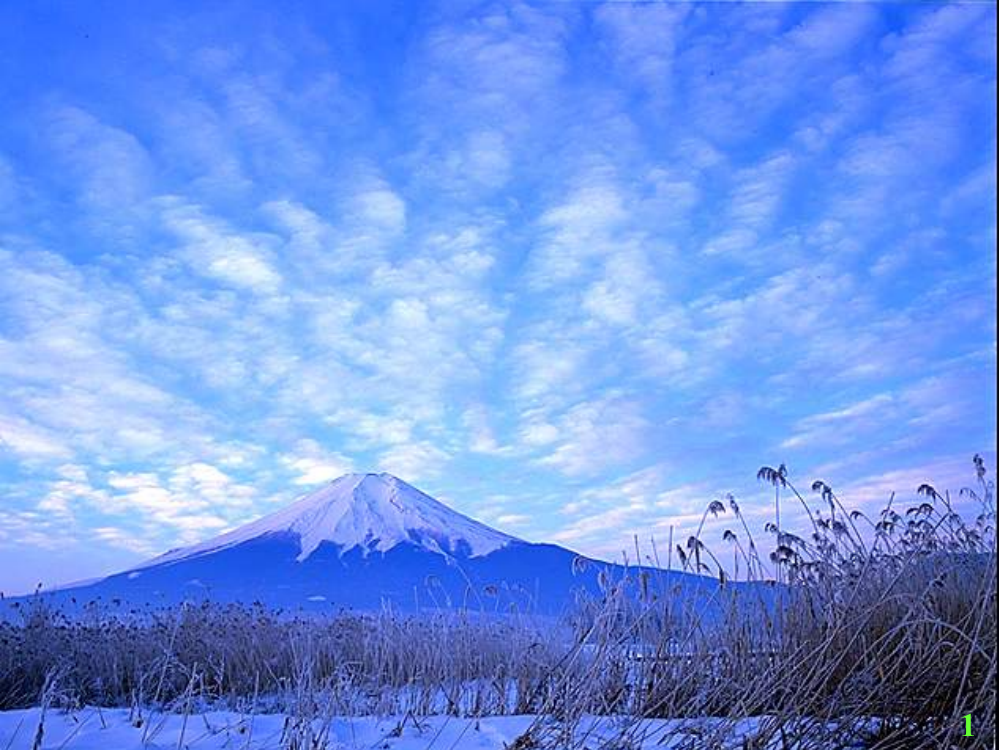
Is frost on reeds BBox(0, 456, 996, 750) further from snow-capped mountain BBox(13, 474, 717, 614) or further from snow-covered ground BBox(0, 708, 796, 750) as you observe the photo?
snow-capped mountain BBox(13, 474, 717, 614)

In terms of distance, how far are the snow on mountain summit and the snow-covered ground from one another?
6631 centimetres

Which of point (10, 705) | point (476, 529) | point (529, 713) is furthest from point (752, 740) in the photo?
point (476, 529)

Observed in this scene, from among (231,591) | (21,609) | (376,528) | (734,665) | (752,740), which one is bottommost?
(752,740)

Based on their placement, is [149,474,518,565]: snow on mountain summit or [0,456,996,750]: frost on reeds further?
[149,474,518,565]: snow on mountain summit

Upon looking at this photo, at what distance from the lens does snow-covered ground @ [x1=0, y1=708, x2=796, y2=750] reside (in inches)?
178

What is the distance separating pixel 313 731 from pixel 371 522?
76.3 m

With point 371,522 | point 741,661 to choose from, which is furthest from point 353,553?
point 741,661

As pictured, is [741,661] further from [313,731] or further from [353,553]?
[353,553]

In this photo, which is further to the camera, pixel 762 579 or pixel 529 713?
pixel 762 579

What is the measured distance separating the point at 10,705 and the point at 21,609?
112 inches

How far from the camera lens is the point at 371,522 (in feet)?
261

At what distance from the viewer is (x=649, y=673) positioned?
5.38 meters

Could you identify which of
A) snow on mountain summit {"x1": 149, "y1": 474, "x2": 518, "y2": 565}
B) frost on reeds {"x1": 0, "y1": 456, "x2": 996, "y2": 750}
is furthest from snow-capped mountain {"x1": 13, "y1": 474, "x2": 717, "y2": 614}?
frost on reeds {"x1": 0, "y1": 456, "x2": 996, "y2": 750}

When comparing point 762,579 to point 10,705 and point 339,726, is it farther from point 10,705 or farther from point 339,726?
point 10,705
